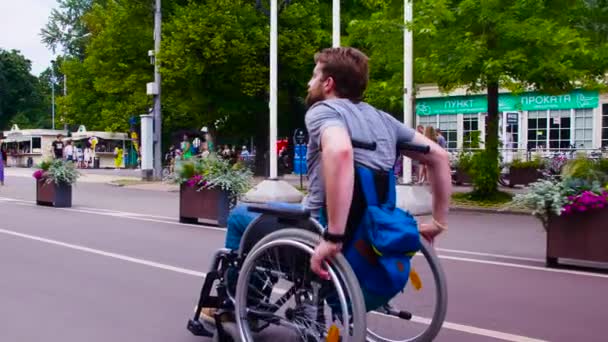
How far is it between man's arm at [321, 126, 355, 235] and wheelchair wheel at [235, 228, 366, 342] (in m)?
0.19

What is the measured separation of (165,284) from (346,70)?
4192mm

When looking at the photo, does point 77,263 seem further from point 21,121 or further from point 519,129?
point 21,121

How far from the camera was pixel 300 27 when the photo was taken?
30.5 metres

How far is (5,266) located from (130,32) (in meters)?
26.5

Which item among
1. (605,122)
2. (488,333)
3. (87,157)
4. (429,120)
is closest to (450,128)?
(429,120)

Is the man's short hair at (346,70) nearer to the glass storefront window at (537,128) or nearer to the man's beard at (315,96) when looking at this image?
the man's beard at (315,96)

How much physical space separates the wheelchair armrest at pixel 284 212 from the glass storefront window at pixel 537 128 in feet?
112

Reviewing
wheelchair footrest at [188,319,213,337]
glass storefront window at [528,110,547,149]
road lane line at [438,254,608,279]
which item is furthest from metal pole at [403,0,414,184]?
glass storefront window at [528,110,547,149]

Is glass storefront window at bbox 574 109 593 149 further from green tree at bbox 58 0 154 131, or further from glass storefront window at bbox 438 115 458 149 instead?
green tree at bbox 58 0 154 131

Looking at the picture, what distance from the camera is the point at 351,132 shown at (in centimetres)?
409

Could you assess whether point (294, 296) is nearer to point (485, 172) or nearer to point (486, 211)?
point (486, 211)

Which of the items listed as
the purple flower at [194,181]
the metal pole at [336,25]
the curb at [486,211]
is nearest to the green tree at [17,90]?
the metal pole at [336,25]

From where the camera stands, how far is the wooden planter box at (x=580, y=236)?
8.65m

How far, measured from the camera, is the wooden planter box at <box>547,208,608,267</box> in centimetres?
865
